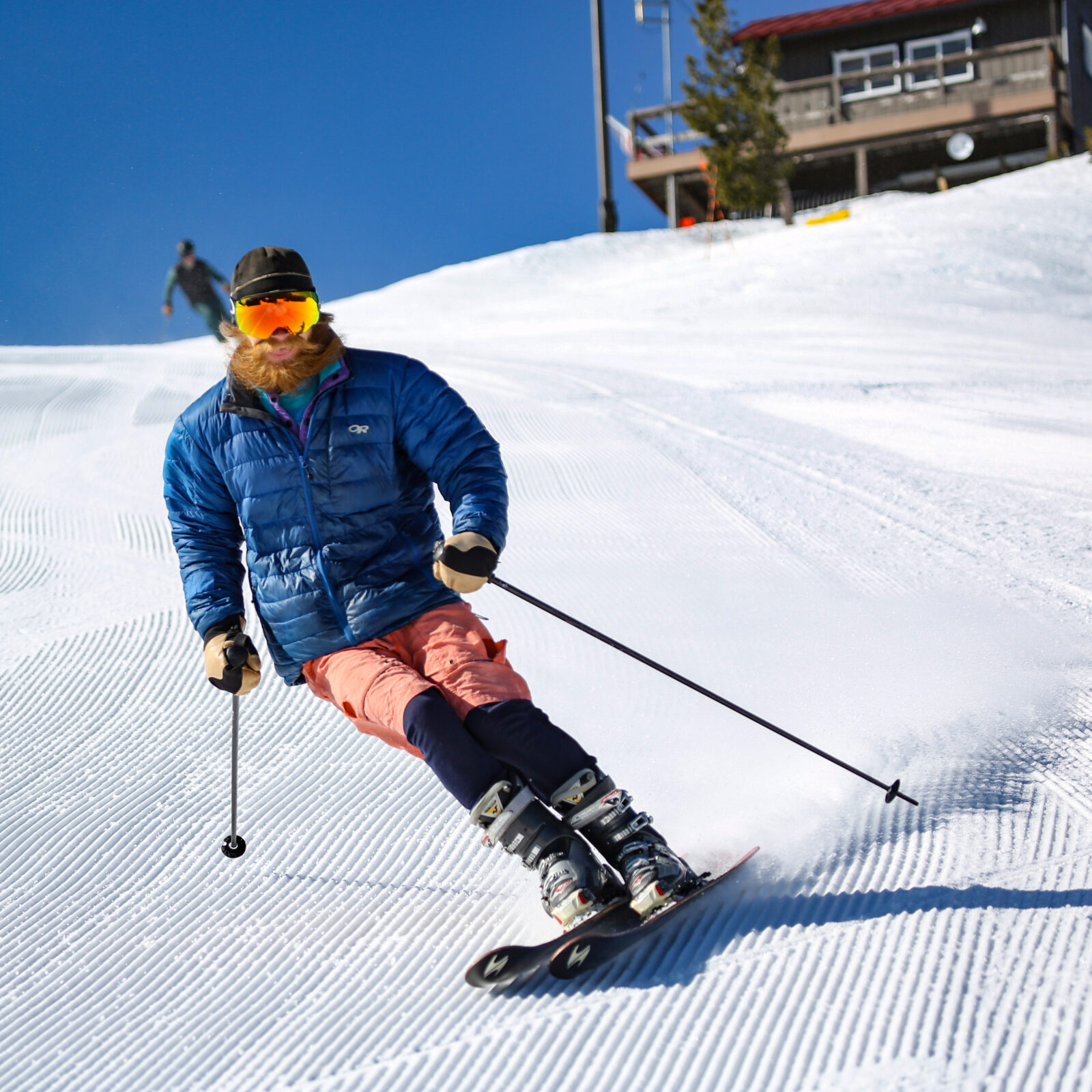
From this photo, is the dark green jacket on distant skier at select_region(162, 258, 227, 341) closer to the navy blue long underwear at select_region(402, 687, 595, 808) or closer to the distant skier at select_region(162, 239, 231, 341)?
the distant skier at select_region(162, 239, 231, 341)

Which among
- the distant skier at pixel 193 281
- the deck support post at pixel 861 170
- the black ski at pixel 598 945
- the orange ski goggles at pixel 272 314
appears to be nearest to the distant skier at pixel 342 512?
the orange ski goggles at pixel 272 314

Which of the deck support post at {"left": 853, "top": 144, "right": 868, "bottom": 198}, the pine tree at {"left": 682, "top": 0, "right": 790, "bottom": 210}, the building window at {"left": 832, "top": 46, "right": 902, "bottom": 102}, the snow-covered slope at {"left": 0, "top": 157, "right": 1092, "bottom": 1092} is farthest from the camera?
the building window at {"left": 832, "top": 46, "right": 902, "bottom": 102}

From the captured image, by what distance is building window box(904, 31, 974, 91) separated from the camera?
23.0 m

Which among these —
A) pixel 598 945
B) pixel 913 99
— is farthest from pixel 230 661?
pixel 913 99

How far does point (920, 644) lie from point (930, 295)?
752cm

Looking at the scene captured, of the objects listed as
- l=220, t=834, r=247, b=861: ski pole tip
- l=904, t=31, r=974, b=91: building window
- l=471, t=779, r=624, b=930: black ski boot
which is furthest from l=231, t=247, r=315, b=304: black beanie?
l=904, t=31, r=974, b=91: building window

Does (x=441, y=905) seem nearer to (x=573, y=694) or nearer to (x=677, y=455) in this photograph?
(x=573, y=694)

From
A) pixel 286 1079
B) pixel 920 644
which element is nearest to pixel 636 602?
pixel 920 644

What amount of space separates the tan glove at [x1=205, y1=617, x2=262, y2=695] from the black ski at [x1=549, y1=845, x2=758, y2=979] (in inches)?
32.6

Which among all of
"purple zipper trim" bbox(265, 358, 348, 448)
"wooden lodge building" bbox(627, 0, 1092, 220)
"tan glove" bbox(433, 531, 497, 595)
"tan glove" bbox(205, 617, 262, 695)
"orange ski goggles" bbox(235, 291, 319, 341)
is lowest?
"tan glove" bbox(205, 617, 262, 695)

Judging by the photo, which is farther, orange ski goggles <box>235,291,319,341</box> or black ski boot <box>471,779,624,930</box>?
orange ski goggles <box>235,291,319,341</box>

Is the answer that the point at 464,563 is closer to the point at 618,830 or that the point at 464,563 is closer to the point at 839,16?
the point at 618,830

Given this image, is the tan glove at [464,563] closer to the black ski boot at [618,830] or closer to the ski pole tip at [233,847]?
the black ski boot at [618,830]

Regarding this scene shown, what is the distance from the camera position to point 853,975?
1720 mm
